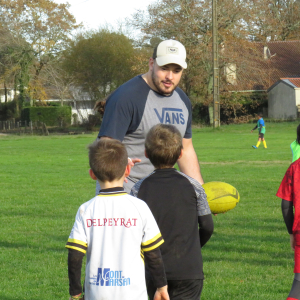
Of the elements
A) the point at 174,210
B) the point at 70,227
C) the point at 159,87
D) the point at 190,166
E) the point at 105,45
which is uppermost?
the point at 105,45

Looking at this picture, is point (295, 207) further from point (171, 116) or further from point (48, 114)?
point (48, 114)

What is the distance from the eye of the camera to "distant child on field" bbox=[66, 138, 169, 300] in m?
2.73

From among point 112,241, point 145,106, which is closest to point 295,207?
point 145,106

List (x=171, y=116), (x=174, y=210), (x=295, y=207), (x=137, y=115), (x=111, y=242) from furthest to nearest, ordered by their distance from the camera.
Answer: (x=171, y=116), (x=137, y=115), (x=295, y=207), (x=174, y=210), (x=111, y=242)

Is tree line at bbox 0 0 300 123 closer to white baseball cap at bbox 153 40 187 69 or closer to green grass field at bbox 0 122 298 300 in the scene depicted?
green grass field at bbox 0 122 298 300

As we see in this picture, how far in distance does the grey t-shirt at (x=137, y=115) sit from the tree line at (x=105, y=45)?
39983 millimetres

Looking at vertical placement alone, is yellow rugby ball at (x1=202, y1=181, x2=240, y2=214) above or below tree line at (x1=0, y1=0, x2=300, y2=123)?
below

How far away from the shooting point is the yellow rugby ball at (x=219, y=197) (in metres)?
4.05

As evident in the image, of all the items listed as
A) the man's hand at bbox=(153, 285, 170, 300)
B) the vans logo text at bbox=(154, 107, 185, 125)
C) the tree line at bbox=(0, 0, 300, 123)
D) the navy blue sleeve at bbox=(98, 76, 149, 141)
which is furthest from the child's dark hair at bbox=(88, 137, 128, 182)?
the tree line at bbox=(0, 0, 300, 123)

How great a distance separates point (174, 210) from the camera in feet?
10.2

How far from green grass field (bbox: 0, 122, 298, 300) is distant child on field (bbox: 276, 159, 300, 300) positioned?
111cm

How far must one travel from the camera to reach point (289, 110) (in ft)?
162

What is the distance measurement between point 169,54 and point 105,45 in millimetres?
48818

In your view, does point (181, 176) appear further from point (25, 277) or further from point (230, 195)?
point (25, 277)
